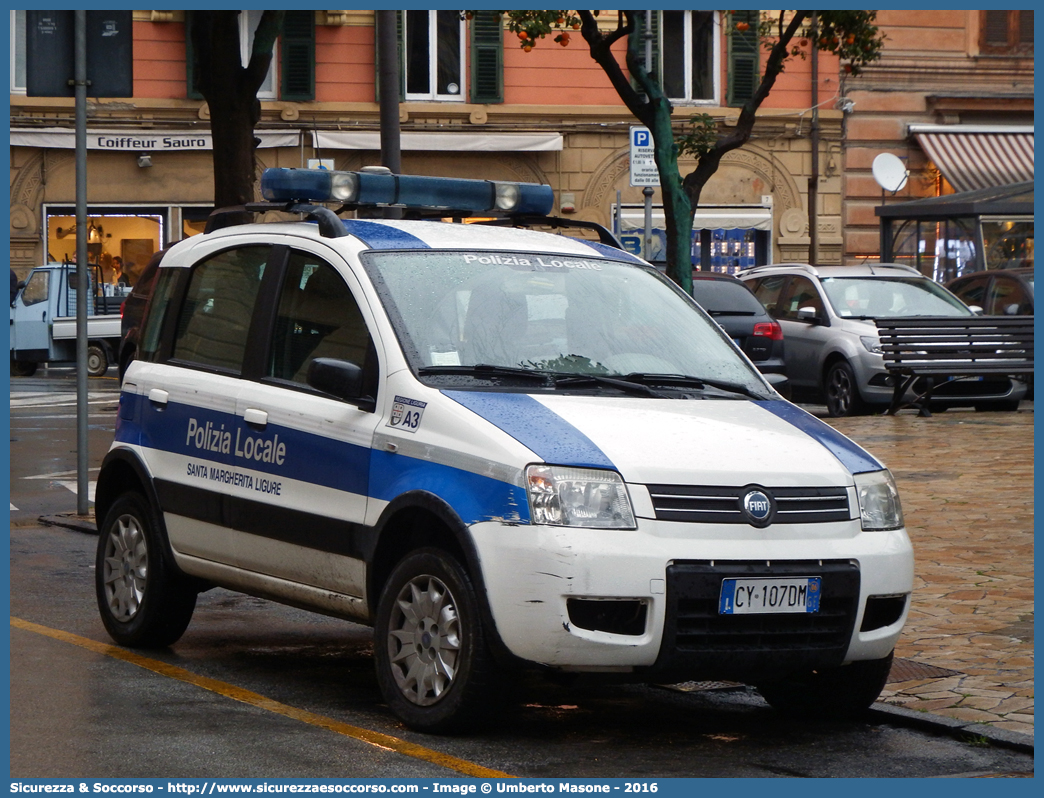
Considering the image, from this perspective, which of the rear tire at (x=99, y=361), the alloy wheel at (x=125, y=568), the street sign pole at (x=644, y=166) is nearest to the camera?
the alloy wheel at (x=125, y=568)

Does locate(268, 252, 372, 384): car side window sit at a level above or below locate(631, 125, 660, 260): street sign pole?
below

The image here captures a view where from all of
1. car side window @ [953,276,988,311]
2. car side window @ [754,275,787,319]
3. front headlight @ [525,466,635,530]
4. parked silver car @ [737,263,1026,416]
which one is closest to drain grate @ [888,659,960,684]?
front headlight @ [525,466,635,530]

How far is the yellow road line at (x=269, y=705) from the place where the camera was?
5.50 meters

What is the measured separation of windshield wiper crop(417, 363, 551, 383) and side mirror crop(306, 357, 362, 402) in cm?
24

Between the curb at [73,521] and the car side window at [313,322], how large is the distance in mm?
4595

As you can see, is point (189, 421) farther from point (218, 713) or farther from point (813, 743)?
point (813, 743)

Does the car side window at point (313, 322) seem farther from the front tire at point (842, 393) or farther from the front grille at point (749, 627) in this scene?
the front tire at point (842, 393)

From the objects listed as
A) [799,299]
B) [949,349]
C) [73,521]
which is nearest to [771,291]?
[799,299]

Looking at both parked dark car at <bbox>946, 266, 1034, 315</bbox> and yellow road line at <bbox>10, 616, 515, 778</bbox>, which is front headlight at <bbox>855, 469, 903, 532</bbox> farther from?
parked dark car at <bbox>946, 266, 1034, 315</bbox>

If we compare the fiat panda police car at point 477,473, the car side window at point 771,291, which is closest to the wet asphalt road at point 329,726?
the fiat panda police car at point 477,473

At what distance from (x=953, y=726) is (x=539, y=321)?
2058 millimetres

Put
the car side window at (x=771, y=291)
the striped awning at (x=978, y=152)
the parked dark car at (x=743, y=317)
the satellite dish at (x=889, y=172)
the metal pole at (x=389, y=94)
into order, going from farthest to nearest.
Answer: the striped awning at (x=978, y=152), the satellite dish at (x=889, y=172), the car side window at (x=771, y=291), the parked dark car at (x=743, y=317), the metal pole at (x=389, y=94)

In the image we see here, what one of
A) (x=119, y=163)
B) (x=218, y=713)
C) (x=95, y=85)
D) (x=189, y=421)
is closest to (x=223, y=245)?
(x=189, y=421)

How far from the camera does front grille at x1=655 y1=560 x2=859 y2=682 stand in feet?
18.6
